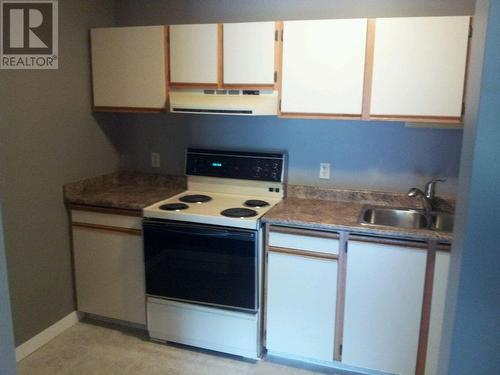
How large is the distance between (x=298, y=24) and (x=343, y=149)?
2.74 feet

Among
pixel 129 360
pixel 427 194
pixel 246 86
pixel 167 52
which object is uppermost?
pixel 167 52

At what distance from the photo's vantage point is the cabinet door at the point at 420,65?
224 centimetres

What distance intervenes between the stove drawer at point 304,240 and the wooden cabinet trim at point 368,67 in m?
0.71

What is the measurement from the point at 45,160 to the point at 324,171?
69.3 inches

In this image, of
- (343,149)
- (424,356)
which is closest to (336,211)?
(343,149)

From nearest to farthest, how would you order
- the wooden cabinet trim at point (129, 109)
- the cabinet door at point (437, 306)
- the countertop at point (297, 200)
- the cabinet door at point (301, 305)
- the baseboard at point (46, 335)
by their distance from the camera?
the cabinet door at point (437, 306) → the countertop at point (297, 200) → the cabinet door at point (301, 305) → the baseboard at point (46, 335) → the wooden cabinet trim at point (129, 109)

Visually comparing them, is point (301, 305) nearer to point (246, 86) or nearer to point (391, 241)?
point (391, 241)

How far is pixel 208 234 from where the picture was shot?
2.51 m

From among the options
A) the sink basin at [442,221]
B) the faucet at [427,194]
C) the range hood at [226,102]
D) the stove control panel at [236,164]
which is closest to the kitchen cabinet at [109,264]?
the stove control panel at [236,164]

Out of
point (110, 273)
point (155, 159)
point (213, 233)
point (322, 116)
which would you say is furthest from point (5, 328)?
point (155, 159)

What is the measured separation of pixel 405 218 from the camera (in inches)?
105

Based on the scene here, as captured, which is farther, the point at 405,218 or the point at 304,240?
the point at 405,218

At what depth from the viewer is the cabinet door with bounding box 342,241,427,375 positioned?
7.42 feet

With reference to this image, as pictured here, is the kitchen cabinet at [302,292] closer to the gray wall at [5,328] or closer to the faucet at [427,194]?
the faucet at [427,194]
